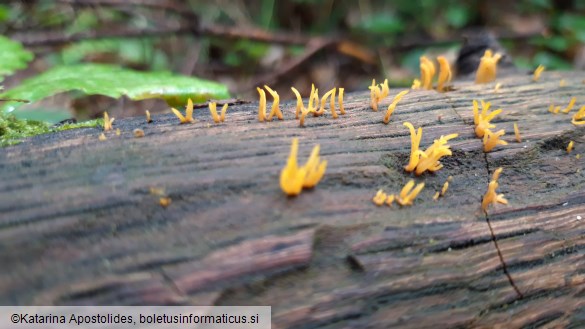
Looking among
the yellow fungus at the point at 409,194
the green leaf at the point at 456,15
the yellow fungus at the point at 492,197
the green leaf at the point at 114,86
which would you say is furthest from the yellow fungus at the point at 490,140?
the green leaf at the point at 456,15

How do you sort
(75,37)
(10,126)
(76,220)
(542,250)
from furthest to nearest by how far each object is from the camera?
(75,37) → (10,126) → (542,250) → (76,220)

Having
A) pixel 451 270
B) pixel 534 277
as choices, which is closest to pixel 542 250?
pixel 534 277

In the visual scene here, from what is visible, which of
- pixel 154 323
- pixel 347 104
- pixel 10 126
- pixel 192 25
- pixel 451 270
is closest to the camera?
pixel 154 323

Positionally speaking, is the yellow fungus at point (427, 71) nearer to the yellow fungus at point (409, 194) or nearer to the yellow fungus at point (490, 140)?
the yellow fungus at point (490, 140)

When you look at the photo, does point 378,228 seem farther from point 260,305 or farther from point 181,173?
point 181,173

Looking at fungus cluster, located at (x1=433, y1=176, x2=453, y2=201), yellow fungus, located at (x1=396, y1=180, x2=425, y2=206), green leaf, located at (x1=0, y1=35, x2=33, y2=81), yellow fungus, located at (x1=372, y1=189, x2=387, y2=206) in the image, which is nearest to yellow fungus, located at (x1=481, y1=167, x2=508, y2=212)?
fungus cluster, located at (x1=433, y1=176, x2=453, y2=201)

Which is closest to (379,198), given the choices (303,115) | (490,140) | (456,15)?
(303,115)
